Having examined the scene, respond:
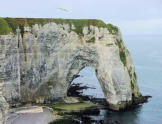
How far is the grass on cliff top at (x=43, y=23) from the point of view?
61916 mm

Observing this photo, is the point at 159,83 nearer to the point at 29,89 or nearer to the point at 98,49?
the point at 98,49

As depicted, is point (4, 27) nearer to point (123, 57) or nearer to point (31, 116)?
point (31, 116)

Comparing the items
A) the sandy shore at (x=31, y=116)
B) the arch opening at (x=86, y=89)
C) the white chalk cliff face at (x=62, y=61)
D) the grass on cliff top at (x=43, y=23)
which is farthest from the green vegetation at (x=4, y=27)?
the arch opening at (x=86, y=89)

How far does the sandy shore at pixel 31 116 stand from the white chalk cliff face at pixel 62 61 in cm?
281

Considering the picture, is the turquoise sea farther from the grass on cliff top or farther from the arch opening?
the grass on cliff top

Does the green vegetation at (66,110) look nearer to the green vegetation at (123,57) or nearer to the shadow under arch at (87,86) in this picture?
the shadow under arch at (87,86)

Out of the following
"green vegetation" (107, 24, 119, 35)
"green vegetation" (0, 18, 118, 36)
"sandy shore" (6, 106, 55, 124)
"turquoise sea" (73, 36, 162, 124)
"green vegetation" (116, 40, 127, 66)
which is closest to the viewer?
"sandy shore" (6, 106, 55, 124)

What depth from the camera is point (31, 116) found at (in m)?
60.3

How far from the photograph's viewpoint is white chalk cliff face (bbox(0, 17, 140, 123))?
2520 inches

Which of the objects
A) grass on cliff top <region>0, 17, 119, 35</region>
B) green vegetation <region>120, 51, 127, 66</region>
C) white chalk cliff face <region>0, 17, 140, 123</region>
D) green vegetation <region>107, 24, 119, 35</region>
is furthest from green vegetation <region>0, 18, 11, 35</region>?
green vegetation <region>120, 51, 127, 66</region>

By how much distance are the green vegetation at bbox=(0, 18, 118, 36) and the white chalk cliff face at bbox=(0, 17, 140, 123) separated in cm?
65

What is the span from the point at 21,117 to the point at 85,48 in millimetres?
20135

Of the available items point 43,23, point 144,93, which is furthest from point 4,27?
point 144,93

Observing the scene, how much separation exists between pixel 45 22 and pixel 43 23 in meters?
0.54
